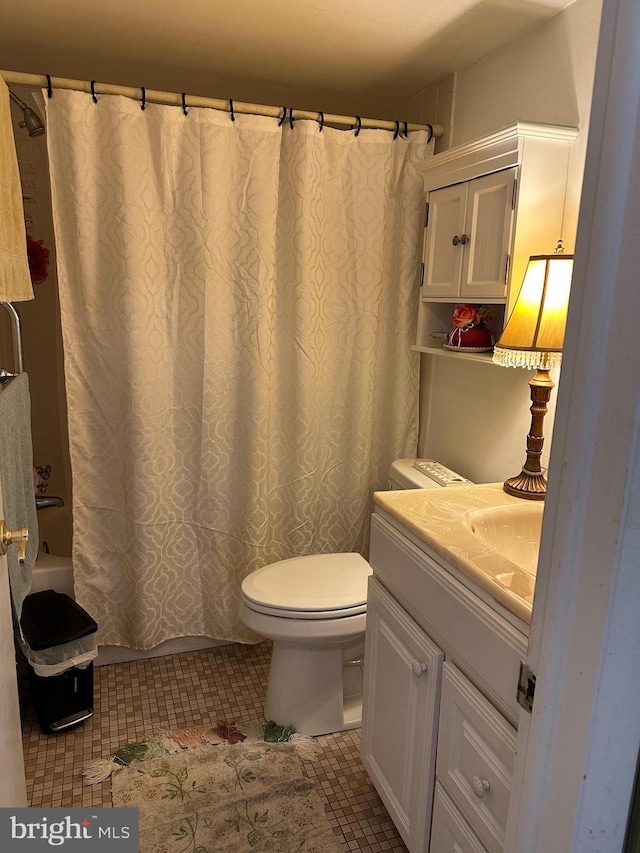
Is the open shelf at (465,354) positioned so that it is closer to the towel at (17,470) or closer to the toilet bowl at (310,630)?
the toilet bowl at (310,630)

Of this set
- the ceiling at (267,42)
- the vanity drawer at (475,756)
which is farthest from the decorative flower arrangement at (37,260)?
the vanity drawer at (475,756)

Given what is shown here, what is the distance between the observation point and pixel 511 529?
1.50 m

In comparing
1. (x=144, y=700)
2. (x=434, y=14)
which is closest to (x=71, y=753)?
(x=144, y=700)

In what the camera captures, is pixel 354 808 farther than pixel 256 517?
No

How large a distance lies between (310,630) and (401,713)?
47cm

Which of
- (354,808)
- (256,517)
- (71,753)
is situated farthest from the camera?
(256,517)

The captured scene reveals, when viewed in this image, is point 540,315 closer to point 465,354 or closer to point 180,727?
point 465,354

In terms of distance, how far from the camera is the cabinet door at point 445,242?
1900mm

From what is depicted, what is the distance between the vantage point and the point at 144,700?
2.11m

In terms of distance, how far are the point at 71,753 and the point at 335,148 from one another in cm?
211

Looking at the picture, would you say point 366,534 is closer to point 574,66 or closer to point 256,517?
point 256,517

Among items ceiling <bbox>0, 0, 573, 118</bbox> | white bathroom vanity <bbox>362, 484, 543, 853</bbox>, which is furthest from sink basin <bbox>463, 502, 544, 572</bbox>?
ceiling <bbox>0, 0, 573, 118</bbox>

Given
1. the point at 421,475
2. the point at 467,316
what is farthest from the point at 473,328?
the point at 421,475

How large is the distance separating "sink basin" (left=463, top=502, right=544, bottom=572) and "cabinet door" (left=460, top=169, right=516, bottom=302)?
588mm
